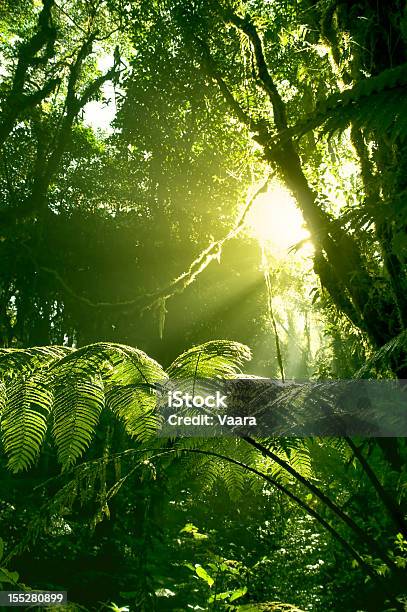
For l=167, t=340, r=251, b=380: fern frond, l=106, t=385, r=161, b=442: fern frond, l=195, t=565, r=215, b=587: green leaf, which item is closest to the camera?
l=106, t=385, r=161, b=442: fern frond

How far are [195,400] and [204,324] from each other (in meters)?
16.3

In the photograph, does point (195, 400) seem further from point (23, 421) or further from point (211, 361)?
point (23, 421)

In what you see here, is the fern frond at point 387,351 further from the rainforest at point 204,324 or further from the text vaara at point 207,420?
the text vaara at point 207,420

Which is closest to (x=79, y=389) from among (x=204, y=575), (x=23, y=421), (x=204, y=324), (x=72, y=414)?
(x=72, y=414)

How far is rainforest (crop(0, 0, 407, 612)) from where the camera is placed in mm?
1715

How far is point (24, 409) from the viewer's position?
168cm

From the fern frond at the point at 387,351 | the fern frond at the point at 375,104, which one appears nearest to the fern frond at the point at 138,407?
the fern frond at the point at 387,351

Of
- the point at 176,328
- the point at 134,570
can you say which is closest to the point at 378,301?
the point at 134,570

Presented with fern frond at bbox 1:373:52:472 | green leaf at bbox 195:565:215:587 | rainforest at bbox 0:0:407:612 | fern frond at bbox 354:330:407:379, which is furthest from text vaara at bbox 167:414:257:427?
green leaf at bbox 195:565:215:587

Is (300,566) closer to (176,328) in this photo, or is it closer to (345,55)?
(345,55)

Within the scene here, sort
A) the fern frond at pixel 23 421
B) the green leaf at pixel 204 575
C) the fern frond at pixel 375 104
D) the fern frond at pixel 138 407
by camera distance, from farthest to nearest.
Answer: the green leaf at pixel 204 575
the fern frond at pixel 138 407
the fern frond at pixel 23 421
the fern frond at pixel 375 104

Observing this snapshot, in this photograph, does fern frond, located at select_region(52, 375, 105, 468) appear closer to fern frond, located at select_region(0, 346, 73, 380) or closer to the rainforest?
the rainforest

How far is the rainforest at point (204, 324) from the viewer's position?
1.71m

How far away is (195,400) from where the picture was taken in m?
1.79
